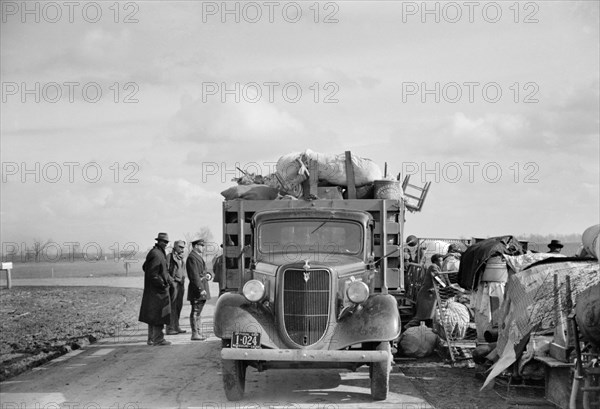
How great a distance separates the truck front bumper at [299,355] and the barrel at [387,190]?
304 centimetres

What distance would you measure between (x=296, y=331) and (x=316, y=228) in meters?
1.79

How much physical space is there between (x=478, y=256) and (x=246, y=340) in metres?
4.32

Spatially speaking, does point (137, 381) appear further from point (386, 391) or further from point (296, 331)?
point (386, 391)

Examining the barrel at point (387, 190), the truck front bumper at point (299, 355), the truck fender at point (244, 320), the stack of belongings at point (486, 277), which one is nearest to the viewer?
the truck front bumper at point (299, 355)

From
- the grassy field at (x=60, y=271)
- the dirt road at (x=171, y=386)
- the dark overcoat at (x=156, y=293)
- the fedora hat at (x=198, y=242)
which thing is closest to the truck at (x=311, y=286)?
the dirt road at (x=171, y=386)

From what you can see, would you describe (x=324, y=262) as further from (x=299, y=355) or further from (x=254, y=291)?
(x=299, y=355)

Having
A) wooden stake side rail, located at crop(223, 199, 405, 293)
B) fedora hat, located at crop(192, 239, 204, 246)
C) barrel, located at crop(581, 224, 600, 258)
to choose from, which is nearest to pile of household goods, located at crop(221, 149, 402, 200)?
wooden stake side rail, located at crop(223, 199, 405, 293)

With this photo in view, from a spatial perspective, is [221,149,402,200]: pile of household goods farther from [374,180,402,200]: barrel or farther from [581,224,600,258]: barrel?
[581,224,600,258]: barrel

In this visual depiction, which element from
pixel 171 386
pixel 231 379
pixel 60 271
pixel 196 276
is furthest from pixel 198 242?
pixel 60 271

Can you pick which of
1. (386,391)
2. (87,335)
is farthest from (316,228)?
(87,335)

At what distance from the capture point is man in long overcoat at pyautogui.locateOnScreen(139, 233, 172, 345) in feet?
45.8

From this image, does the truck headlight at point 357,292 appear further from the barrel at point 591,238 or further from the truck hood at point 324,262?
the barrel at point 591,238

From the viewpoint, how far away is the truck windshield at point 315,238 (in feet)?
34.6

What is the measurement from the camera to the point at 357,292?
944 centimetres
